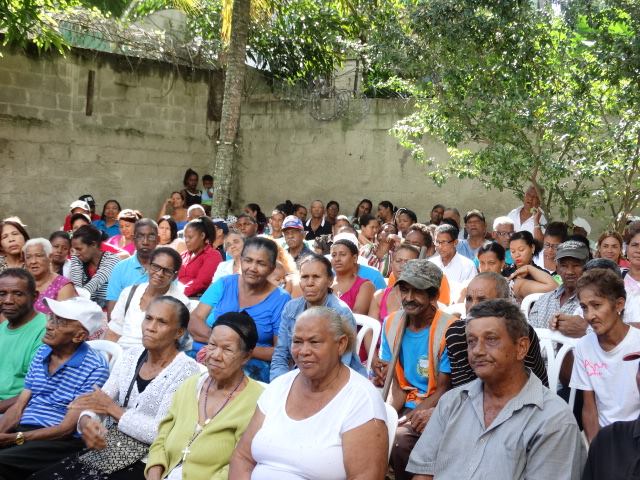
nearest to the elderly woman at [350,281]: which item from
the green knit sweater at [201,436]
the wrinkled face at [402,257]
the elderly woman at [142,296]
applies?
the wrinkled face at [402,257]

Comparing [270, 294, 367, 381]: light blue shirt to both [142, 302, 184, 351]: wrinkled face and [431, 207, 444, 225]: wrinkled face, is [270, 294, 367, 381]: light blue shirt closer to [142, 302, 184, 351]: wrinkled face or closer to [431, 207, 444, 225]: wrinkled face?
[142, 302, 184, 351]: wrinkled face

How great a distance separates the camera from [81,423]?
13.6 feet

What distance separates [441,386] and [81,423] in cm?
192

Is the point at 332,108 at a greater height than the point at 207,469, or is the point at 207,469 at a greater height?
the point at 332,108

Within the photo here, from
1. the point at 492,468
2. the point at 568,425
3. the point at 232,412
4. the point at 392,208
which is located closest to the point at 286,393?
the point at 232,412

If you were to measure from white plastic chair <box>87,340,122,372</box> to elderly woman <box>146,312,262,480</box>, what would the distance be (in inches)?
38.0

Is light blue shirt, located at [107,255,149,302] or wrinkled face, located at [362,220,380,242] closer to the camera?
light blue shirt, located at [107,255,149,302]

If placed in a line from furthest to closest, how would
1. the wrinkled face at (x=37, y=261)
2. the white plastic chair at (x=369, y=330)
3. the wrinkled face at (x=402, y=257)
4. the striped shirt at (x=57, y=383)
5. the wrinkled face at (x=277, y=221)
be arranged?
the wrinkled face at (x=277, y=221) → the wrinkled face at (x=37, y=261) → the wrinkled face at (x=402, y=257) → the white plastic chair at (x=369, y=330) → the striped shirt at (x=57, y=383)

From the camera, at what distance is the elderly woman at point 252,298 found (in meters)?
5.21

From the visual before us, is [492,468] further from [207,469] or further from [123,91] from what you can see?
[123,91]

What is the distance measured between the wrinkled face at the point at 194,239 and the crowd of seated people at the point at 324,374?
727mm

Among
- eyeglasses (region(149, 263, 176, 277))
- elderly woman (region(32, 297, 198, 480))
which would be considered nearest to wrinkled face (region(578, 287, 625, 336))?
elderly woman (region(32, 297, 198, 480))

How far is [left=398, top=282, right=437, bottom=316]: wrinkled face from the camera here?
4.30 meters

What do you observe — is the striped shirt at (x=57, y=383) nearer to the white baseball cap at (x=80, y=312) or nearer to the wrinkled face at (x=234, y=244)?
the white baseball cap at (x=80, y=312)
